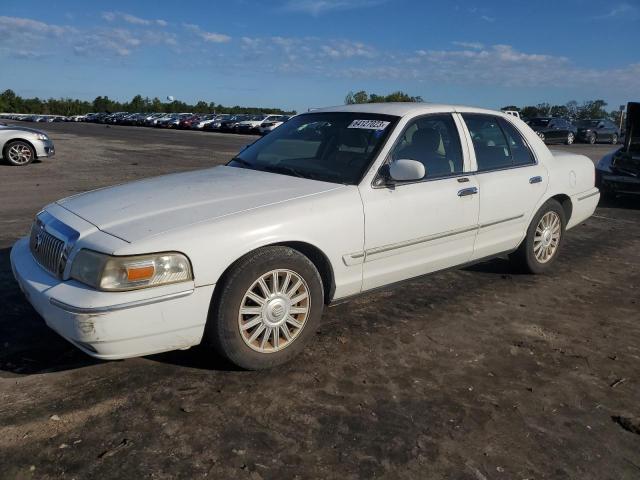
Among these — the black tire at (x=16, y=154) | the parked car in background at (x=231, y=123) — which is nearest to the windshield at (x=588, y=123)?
the parked car in background at (x=231, y=123)

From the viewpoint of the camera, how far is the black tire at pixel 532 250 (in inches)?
200

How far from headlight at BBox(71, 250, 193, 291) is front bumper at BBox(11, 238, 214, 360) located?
0.04 metres

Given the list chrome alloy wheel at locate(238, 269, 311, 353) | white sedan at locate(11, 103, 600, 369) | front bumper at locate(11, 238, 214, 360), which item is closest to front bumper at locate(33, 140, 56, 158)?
white sedan at locate(11, 103, 600, 369)

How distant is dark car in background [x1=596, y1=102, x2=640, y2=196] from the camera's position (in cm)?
941

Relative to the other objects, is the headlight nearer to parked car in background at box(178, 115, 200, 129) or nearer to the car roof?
the car roof

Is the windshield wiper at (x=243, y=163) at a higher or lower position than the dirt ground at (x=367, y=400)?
higher

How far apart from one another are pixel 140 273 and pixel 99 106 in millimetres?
115531

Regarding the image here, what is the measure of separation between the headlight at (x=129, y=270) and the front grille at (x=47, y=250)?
204 millimetres

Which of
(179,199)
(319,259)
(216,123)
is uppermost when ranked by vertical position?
(216,123)

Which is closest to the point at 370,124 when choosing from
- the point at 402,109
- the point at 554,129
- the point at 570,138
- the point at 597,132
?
the point at 402,109

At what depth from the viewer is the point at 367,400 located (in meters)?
3.05

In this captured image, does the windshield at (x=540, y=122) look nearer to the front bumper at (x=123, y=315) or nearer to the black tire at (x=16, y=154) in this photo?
the black tire at (x=16, y=154)

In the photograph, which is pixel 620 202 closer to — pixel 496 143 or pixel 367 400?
pixel 496 143

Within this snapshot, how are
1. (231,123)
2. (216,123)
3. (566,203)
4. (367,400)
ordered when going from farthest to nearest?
1. (216,123)
2. (231,123)
3. (566,203)
4. (367,400)
